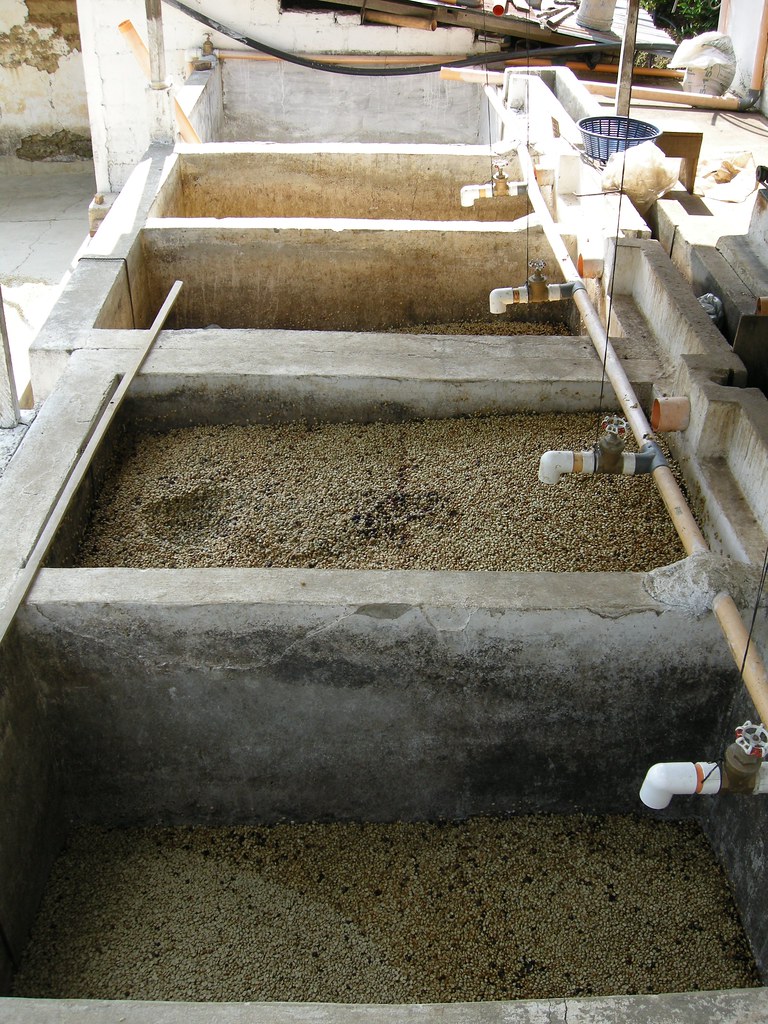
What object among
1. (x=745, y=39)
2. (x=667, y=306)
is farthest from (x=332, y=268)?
(x=745, y=39)

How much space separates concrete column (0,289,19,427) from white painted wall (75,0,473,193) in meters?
7.02

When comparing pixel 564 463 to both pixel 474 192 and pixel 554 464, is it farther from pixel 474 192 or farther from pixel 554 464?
pixel 474 192

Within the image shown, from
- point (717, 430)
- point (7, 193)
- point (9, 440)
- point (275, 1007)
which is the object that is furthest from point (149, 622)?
point (7, 193)

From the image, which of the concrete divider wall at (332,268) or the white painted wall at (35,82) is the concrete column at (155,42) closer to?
the concrete divider wall at (332,268)

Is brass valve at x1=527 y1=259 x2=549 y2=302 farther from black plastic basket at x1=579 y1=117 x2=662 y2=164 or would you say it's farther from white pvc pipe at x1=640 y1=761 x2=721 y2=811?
white pvc pipe at x1=640 y1=761 x2=721 y2=811

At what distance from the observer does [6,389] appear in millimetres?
4836

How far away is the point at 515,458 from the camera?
186 inches

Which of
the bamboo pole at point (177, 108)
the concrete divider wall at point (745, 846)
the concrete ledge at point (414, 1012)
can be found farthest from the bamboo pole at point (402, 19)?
the concrete ledge at point (414, 1012)

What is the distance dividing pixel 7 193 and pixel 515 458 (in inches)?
460

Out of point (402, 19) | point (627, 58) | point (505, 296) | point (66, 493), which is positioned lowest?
point (66, 493)

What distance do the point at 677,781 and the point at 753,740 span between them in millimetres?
240

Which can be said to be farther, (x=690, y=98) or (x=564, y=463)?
(x=690, y=98)

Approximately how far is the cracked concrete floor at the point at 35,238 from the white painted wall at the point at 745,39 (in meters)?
7.42

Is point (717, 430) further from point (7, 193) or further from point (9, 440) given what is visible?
point (7, 193)
